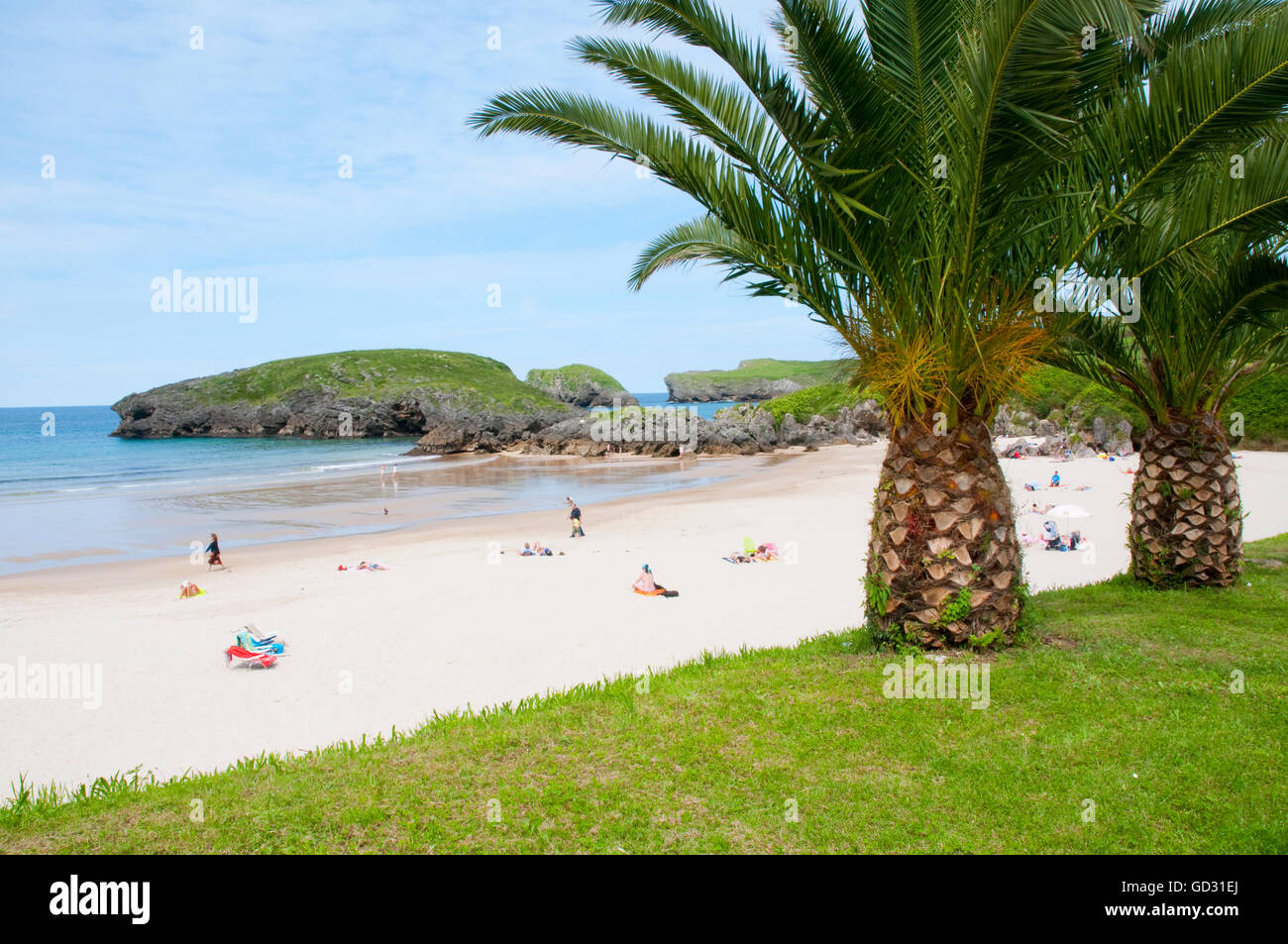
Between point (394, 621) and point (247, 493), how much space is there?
29.7m

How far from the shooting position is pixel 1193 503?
10102 mm

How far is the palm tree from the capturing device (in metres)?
6.55

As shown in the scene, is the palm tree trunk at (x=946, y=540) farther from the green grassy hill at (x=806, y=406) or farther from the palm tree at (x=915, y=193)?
the green grassy hill at (x=806, y=406)

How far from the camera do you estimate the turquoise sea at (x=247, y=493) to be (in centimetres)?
2575

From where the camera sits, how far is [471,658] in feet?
34.9

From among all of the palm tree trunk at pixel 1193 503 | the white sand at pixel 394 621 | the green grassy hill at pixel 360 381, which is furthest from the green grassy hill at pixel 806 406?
the palm tree trunk at pixel 1193 503

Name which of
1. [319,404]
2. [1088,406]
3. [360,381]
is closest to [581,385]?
[360,381]

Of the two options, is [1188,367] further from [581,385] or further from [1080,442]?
[581,385]

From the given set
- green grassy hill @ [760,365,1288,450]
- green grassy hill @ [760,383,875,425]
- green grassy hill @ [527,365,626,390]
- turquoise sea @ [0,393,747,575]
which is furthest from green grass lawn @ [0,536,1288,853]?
green grassy hill @ [527,365,626,390]

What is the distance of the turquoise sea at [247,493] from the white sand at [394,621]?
4.14m

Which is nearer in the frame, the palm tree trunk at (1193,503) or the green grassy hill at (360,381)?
the palm tree trunk at (1193,503)
